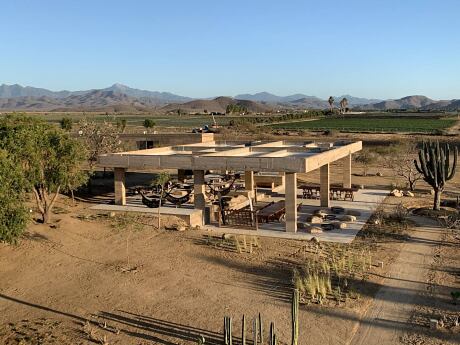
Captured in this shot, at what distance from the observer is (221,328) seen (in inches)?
458

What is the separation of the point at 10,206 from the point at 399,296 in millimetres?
11487

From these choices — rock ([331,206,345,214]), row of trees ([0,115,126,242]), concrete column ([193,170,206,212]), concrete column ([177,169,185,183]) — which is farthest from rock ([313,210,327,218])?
concrete column ([177,169,185,183])

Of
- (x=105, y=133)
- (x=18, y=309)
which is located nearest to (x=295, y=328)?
(x=18, y=309)

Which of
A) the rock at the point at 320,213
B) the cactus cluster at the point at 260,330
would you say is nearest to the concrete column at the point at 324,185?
the rock at the point at 320,213

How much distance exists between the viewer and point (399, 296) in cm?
1327

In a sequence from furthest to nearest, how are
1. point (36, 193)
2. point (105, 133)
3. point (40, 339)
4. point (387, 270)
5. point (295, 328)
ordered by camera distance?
point (105, 133)
point (36, 193)
point (387, 270)
point (40, 339)
point (295, 328)

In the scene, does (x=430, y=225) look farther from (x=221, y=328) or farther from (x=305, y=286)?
(x=221, y=328)

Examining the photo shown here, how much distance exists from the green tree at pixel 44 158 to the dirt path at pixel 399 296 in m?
12.6

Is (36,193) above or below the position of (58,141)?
below

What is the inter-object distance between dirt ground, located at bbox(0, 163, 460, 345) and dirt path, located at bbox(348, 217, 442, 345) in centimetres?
29

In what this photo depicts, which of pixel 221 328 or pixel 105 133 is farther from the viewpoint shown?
pixel 105 133

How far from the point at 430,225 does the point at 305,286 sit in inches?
374

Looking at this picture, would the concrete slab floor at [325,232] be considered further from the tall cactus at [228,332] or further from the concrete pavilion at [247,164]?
the tall cactus at [228,332]

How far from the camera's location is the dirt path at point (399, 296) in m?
11.1
